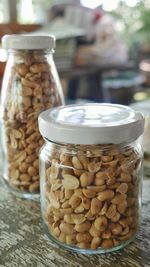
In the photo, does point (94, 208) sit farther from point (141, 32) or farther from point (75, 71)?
point (141, 32)

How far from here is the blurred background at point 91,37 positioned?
4.98 feet

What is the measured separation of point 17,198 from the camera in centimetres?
49

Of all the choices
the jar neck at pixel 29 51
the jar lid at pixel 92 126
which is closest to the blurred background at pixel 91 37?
the jar neck at pixel 29 51

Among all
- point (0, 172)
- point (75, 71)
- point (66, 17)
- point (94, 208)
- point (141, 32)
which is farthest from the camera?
point (141, 32)

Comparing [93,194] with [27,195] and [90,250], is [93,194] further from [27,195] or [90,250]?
[27,195]

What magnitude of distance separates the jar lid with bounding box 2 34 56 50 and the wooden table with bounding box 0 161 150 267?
0.20m

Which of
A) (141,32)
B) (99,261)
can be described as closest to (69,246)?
(99,261)

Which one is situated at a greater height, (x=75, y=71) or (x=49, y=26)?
(x=49, y=26)

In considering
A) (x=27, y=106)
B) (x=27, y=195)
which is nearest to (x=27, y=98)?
(x=27, y=106)

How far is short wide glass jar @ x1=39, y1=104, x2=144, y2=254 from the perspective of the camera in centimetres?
34

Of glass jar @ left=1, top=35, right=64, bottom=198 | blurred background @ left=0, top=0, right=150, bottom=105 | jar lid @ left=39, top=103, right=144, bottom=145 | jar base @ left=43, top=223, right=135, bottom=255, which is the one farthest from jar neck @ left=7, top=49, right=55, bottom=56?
blurred background @ left=0, top=0, right=150, bottom=105

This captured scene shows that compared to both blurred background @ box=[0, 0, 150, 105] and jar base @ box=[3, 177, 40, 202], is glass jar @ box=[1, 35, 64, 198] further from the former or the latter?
blurred background @ box=[0, 0, 150, 105]

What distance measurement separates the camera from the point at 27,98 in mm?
472

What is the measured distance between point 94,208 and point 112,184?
0.03m
